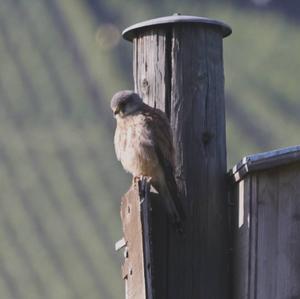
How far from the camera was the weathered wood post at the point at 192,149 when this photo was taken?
3.43m

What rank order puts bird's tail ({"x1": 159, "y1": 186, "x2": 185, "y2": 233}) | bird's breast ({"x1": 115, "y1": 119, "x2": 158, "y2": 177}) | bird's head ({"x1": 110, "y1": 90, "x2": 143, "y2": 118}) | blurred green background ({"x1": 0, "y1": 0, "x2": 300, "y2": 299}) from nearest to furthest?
bird's tail ({"x1": 159, "y1": 186, "x2": 185, "y2": 233}) < bird's head ({"x1": 110, "y1": 90, "x2": 143, "y2": 118}) < bird's breast ({"x1": 115, "y1": 119, "x2": 158, "y2": 177}) < blurred green background ({"x1": 0, "y1": 0, "x2": 300, "y2": 299})

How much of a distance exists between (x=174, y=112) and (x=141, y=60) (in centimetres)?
22

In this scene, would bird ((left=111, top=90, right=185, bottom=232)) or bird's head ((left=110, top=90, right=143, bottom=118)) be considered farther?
bird's head ((left=110, top=90, right=143, bottom=118))

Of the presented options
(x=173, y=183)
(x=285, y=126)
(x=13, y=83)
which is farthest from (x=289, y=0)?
(x=173, y=183)

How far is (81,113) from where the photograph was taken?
5145 millimetres

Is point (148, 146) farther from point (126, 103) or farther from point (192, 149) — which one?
point (192, 149)

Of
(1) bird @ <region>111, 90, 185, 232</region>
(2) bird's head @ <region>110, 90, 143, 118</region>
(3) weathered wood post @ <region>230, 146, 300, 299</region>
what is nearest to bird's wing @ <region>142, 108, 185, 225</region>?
(1) bird @ <region>111, 90, 185, 232</region>

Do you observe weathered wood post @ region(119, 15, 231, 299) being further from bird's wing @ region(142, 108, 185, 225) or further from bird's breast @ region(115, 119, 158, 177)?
bird's breast @ region(115, 119, 158, 177)

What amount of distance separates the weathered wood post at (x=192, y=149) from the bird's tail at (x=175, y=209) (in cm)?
3

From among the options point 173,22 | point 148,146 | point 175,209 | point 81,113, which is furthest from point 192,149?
point 81,113

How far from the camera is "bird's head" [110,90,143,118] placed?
143 inches

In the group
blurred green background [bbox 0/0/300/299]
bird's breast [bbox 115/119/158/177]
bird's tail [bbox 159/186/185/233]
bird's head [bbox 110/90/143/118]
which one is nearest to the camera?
bird's tail [bbox 159/186/185/233]

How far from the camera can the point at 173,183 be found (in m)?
3.44

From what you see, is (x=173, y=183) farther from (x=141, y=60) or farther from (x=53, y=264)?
(x=53, y=264)
